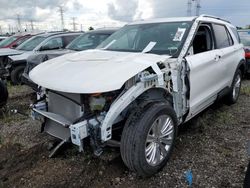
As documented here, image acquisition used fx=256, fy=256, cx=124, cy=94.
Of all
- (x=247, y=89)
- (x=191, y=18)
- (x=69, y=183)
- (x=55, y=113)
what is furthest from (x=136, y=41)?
(x=247, y=89)

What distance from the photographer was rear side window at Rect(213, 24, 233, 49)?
4659 millimetres

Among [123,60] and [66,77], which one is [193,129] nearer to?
[123,60]

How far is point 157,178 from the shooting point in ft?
10.1

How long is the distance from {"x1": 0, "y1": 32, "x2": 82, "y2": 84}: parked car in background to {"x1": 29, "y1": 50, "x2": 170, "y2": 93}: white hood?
18.5 ft

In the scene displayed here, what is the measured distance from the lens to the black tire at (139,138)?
274cm

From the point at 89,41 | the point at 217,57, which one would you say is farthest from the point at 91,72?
the point at 89,41

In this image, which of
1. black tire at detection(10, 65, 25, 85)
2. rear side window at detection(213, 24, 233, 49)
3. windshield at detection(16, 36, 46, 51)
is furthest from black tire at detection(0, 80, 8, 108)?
windshield at detection(16, 36, 46, 51)

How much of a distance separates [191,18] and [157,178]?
8.39 ft

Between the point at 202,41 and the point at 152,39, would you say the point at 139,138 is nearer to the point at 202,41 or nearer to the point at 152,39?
the point at 152,39

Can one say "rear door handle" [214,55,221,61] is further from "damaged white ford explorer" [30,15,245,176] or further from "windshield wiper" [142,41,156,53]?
"windshield wiper" [142,41,156,53]

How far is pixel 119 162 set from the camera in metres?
3.41

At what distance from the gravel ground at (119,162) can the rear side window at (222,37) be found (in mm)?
1452

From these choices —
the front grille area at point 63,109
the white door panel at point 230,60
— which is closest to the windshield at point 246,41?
the white door panel at point 230,60

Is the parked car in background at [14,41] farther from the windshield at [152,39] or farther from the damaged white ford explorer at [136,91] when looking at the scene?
Result: the damaged white ford explorer at [136,91]
